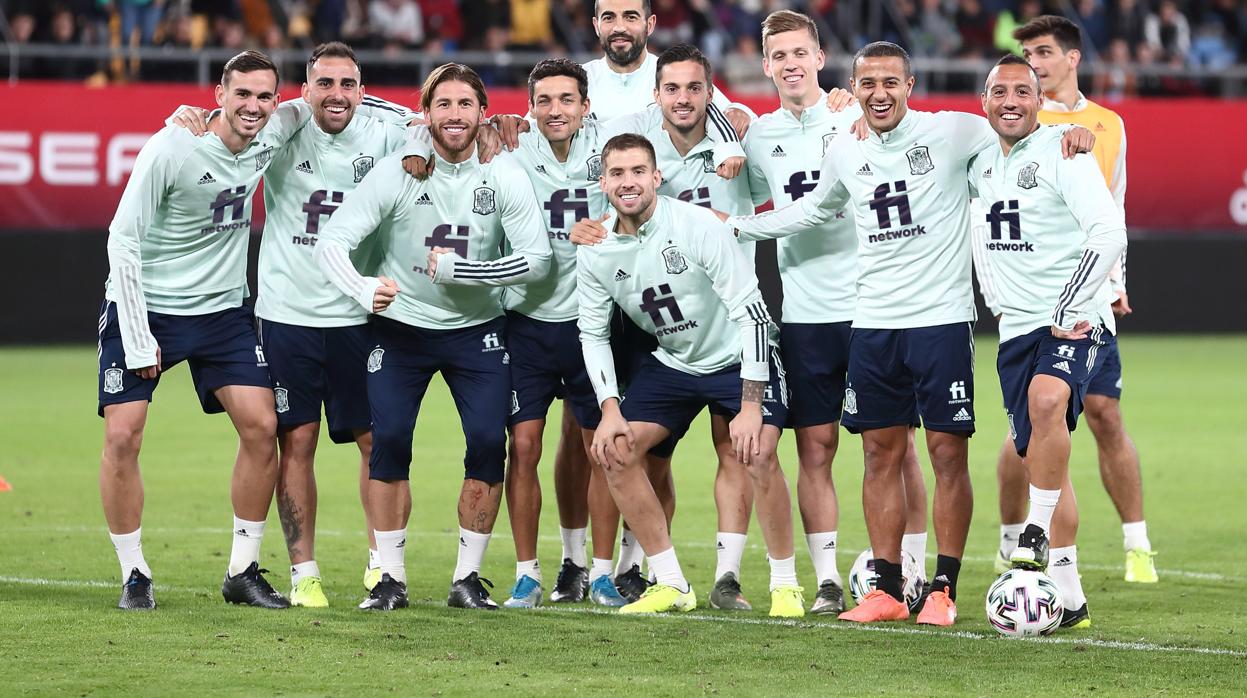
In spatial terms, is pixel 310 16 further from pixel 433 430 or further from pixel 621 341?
pixel 621 341

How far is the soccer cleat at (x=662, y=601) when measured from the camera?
25.5 feet

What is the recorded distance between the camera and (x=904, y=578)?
7863 millimetres

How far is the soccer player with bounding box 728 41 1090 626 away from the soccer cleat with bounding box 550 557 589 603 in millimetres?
1301

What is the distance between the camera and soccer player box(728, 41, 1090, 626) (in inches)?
297

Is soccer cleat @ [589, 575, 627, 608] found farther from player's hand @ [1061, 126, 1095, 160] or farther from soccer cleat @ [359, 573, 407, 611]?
player's hand @ [1061, 126, 1095, 160]

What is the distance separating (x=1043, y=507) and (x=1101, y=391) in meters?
1.52

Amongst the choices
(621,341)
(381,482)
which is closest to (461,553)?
(381,482)

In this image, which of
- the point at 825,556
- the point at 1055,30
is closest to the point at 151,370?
the point at 825,556

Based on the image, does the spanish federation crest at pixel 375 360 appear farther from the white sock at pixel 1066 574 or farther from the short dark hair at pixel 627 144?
the white sock at pixel 1066 574

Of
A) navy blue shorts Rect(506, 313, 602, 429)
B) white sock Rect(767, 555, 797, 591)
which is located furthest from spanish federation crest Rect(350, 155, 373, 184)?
white sock Rect(767, 555, 797, 591)

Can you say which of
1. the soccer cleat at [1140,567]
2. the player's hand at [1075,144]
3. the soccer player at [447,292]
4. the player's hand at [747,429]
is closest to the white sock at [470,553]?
the soccer player at [447,292]

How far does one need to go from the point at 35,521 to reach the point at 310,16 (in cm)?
1228

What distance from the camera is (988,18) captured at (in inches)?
942

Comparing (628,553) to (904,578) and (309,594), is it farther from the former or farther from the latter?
(309,594)
